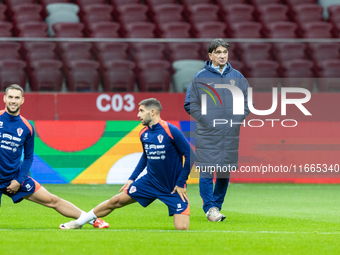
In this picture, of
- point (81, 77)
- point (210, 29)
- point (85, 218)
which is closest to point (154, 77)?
point (81, 77)

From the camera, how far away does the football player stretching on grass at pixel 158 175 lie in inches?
242

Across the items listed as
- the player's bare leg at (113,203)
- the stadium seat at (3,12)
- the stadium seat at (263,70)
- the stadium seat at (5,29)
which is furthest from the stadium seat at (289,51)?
the player's bare leg at (113,203)

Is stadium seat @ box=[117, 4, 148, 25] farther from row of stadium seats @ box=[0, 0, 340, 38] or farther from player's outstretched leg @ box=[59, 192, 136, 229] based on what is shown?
player's outstretched leg @ box=[59, 192, 136, 229]

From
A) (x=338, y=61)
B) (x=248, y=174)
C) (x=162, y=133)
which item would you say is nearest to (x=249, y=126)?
(x=248, y=174)

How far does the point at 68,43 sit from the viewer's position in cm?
1221

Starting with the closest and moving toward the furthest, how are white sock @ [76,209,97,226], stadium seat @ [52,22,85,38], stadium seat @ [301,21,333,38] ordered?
white sock @ [76,209,97,226] → stadium seat @ [52,22,85,38] → stadium seat @ [301,21,333,38]

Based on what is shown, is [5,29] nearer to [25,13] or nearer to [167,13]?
[25,13]

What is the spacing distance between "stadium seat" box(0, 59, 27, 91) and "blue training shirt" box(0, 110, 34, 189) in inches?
231

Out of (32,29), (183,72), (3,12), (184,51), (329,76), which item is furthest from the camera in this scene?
(3,12)

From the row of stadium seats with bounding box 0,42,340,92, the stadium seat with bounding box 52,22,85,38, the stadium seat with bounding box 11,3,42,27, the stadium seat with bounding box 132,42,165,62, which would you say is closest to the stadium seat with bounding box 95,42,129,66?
the row of stadium seats with bounding box 0,42,340,92

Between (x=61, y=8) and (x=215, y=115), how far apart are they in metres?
8.98

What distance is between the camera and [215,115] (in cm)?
698

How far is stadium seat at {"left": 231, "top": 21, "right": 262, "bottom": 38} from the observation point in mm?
14750

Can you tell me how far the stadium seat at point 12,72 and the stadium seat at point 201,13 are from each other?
5.17 m
